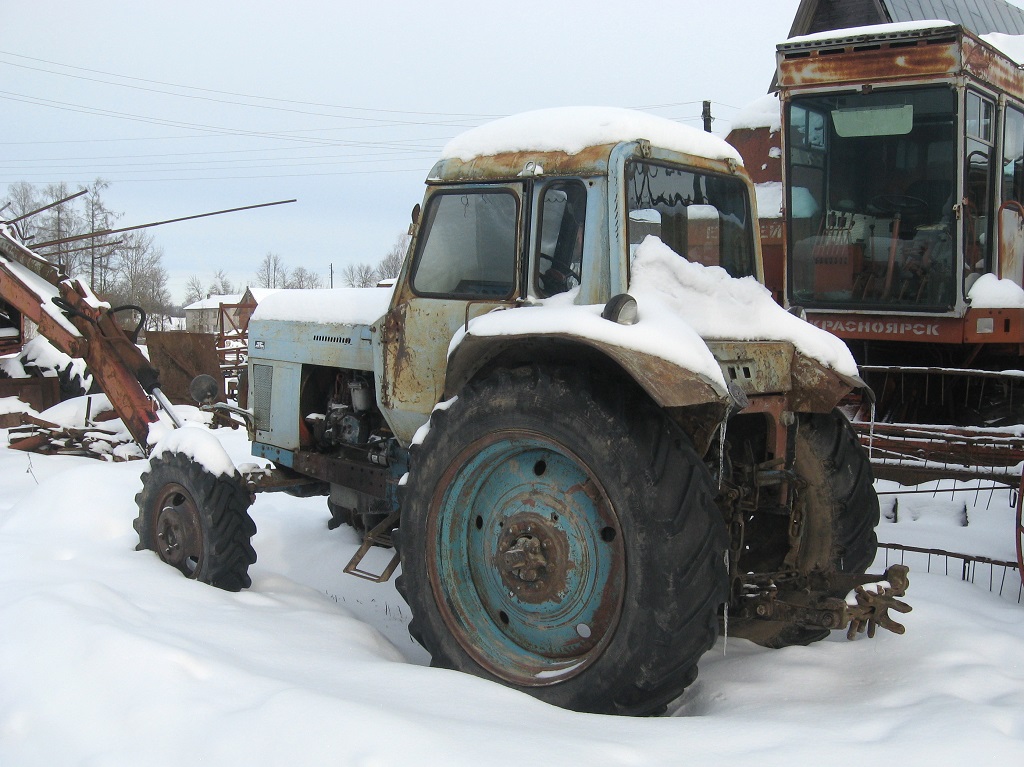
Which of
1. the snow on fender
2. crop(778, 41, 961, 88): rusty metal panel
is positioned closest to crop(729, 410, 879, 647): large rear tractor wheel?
the snow on fender

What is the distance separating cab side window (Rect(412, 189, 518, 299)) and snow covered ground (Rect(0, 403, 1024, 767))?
5.28 ft

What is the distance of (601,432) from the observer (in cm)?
329

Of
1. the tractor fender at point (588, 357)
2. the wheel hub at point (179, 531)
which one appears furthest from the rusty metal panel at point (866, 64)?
the wheel hub at point (179, 531)

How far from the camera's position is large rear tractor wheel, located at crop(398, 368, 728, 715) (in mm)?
3176

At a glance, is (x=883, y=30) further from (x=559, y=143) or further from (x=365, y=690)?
(x=365, y=690)

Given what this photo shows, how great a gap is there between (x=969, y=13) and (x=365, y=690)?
70.2 feet

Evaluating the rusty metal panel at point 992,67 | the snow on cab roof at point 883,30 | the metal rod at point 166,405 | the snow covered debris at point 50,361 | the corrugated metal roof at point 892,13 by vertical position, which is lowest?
the metal rod at point 166,405

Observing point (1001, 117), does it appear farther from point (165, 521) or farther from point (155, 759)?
point (155, 759)

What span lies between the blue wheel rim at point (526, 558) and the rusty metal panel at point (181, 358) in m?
9.77

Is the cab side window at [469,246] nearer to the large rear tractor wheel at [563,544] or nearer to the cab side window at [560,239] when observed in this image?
the cab side window at [560,239]

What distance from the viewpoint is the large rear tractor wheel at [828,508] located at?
421 centimetres

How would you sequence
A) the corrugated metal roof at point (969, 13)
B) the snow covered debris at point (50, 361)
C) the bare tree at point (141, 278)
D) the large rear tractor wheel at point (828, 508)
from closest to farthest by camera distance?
1. the large rear tractor wheel at point (828, 508)
2. the snow covered debris at point (50, 361)
3. the corrugated metal roof at point (969, 13)
4. the bare tree at point (141, 278)

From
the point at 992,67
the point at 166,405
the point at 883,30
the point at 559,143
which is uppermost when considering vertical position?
the point at 883,30

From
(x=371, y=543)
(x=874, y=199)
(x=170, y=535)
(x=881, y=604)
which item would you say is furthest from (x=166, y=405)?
(x=874, y=199)
